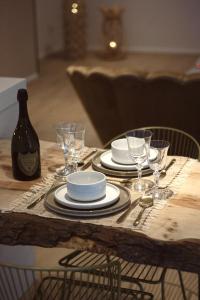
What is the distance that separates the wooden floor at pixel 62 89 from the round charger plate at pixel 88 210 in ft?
6.81

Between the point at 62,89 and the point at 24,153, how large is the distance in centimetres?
476

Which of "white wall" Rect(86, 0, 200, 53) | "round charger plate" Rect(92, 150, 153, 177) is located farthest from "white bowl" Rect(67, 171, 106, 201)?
"white wall" Rect(86, 0, 200, 53)

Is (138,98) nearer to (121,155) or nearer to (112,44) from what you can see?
(121,155)

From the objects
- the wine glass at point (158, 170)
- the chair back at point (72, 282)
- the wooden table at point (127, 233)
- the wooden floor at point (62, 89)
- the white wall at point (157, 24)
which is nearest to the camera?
the chair back at point (72, 282)

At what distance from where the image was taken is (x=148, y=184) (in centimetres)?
210

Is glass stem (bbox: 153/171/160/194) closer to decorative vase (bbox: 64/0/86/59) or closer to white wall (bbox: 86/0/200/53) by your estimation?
decorative vase (bbox: 64/0/86/59)

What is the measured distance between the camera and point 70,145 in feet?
7.26

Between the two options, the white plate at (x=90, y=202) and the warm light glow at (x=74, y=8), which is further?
the warm light glow at (x=74, y=8)

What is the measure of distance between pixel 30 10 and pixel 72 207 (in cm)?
556

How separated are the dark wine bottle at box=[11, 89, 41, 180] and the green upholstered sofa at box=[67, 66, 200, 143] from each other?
5.59ft

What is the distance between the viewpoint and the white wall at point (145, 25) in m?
8.69

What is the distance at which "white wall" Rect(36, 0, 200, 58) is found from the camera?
8.69 meters

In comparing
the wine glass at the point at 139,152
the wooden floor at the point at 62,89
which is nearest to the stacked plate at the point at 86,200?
the wine glass at the point at 139,152

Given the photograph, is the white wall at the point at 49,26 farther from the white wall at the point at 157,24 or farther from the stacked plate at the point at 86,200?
the stacked plate at the point at 86,200
